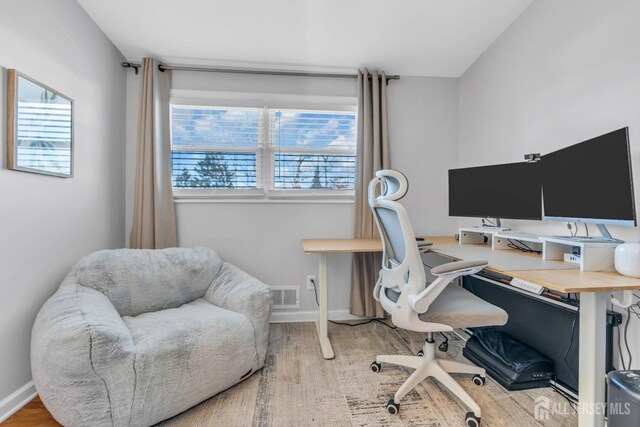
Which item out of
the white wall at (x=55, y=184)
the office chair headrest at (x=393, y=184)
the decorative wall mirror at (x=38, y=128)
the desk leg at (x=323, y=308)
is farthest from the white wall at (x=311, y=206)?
the office chair headrest at (x=393, y=184)

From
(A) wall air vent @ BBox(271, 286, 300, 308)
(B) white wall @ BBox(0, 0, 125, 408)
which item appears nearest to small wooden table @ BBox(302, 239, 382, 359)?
(A) wall air vent @ BBox(271, 286, 300, 308)

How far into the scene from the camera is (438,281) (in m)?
1.43

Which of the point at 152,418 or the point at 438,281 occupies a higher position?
the point at 438,281

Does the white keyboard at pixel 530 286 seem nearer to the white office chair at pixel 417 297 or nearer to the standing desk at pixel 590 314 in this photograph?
the standing desk at pixel 590 314

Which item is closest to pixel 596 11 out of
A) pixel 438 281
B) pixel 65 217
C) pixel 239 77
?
pixel 438 281

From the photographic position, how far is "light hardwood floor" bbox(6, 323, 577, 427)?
1.49 m

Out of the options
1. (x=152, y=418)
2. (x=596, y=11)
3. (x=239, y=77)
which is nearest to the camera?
(x=152, y=418)

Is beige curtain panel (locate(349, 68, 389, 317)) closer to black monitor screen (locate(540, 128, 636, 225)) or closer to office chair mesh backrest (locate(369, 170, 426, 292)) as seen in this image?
office chair mesh backrest (locate(369, 170, 426, 292))

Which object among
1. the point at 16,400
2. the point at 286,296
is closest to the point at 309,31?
the point at 286,296

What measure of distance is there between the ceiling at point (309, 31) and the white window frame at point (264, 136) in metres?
0.27

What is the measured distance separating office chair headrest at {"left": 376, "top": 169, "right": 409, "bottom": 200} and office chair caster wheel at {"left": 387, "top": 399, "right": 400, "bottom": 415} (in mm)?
1049

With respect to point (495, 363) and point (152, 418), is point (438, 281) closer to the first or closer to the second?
point (495, 363)

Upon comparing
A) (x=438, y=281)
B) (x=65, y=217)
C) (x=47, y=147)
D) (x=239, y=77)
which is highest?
(x=239, y=77)

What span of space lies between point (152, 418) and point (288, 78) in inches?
104
